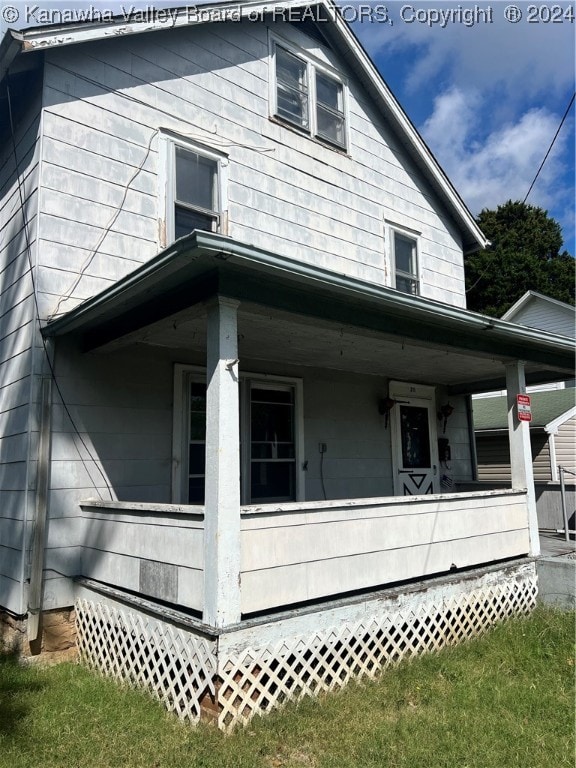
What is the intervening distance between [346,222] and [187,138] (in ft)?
8.88

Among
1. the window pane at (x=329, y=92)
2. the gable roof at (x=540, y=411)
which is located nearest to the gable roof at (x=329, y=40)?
the window pane at (x=329, y=92)

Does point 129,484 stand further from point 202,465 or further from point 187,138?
point 187,138

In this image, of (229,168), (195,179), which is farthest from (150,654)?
(229,168)

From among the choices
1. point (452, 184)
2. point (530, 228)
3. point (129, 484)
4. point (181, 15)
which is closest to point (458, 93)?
point (452, 184)

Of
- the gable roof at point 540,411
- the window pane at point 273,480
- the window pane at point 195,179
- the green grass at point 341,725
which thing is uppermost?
the window pane at point 195,179

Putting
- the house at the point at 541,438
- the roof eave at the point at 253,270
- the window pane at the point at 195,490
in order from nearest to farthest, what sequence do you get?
the roof eave at the point at 253,270, the window pane at the point at 195,490, the house at the point at 541,438

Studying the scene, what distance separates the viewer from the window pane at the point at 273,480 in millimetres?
7219

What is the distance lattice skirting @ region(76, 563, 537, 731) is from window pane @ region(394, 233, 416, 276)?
16.7 feet

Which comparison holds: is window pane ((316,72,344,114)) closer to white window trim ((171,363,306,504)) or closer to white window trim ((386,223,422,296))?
white window trim ((386,223,422,296))

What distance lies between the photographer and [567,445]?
43.7 ft

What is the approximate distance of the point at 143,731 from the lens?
12.9 feet

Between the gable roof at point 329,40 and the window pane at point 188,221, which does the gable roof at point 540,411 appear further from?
the window pane at point 188,221

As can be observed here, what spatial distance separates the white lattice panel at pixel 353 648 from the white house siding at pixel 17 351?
235 centimetres

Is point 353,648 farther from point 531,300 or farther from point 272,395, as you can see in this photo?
point 531,300
